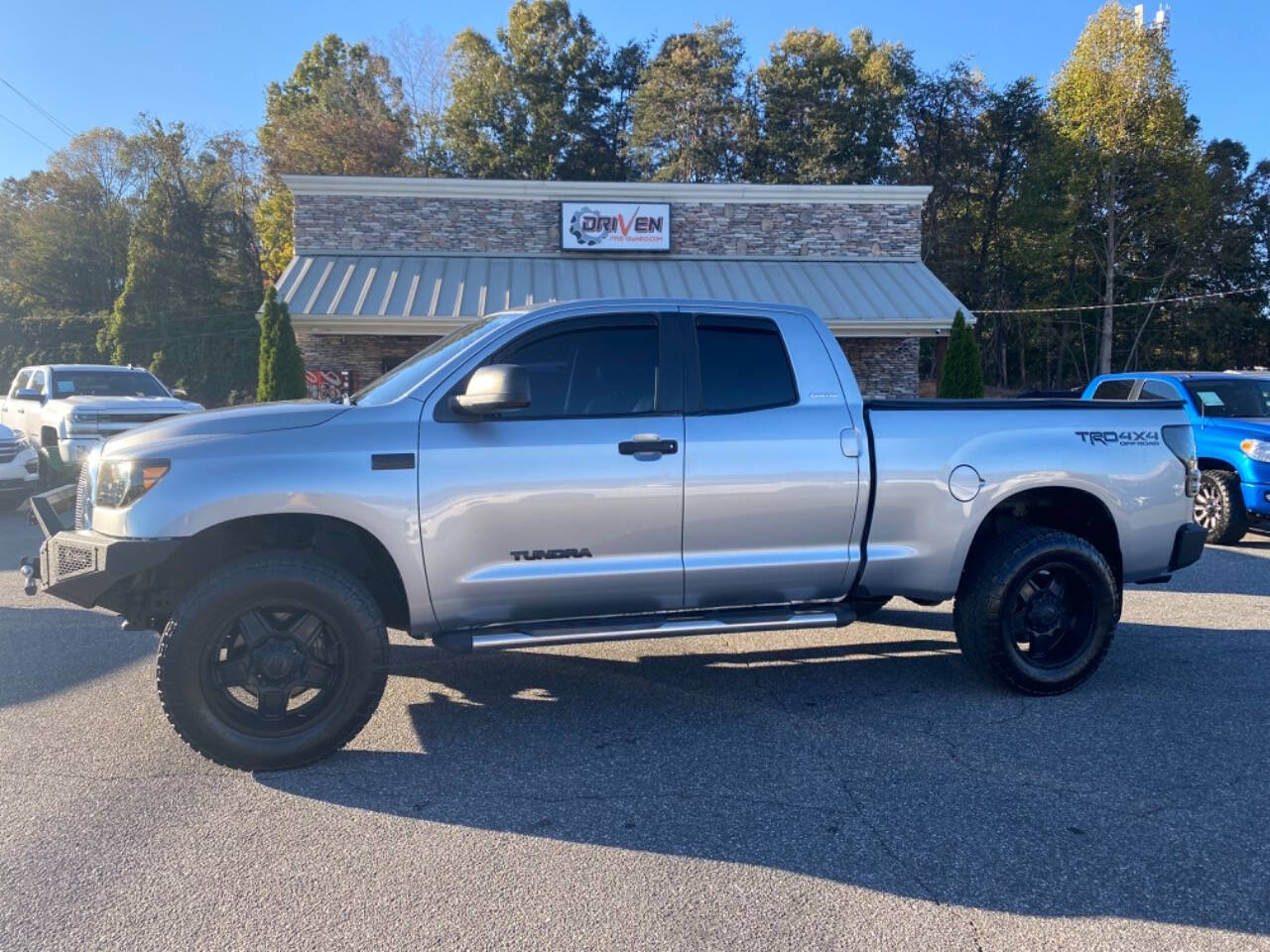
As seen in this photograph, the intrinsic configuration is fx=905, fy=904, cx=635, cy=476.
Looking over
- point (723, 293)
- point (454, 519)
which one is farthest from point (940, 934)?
point (723, 293)

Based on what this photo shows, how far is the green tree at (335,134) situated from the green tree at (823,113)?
49.2 ft

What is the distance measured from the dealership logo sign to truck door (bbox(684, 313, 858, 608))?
15.7 meters

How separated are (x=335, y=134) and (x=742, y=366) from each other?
3691cm

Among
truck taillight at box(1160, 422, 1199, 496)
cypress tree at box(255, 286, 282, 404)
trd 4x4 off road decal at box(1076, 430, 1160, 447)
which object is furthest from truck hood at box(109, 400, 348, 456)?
cypress tree at box(255, 286, 282, 404)

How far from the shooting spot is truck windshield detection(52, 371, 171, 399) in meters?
13.1

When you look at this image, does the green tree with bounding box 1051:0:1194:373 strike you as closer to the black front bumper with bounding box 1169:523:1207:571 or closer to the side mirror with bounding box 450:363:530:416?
the black front bumper with bounding box 1169:523:1207:571

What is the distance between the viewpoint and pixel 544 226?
20.0m

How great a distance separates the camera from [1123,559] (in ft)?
16.8

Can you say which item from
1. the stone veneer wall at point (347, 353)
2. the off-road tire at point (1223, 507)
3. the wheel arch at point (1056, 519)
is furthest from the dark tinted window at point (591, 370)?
the stone veneer wall at point (347, 353)

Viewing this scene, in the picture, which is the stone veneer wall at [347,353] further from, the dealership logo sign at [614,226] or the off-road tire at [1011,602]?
the off-road tire at [1011,602]

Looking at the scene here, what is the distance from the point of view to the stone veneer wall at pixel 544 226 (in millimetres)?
19500

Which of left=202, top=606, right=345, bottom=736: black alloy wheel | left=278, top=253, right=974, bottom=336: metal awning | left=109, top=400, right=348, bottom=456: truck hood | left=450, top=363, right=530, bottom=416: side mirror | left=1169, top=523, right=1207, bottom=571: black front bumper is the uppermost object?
left=278, top=253, right=974, bottom=336: metal awning

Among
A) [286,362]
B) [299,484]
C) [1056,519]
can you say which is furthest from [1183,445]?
[286,362]

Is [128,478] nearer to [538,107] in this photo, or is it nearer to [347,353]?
[347,353]
